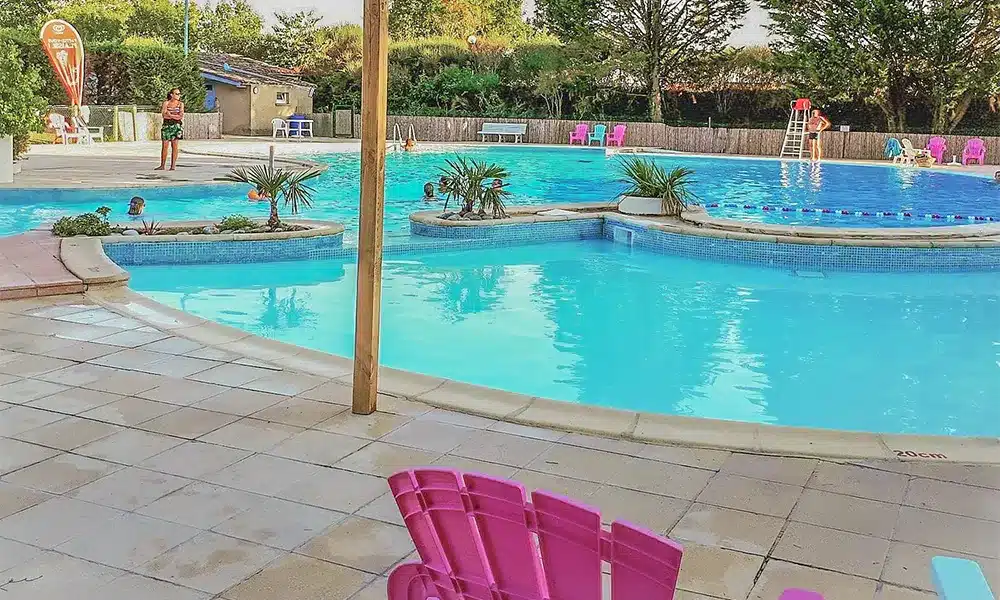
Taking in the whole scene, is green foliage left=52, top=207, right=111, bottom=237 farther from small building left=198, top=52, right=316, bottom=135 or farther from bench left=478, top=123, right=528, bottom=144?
small building left=198, top=52, right=316, bottom=135

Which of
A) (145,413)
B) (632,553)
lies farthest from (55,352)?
(632,553)

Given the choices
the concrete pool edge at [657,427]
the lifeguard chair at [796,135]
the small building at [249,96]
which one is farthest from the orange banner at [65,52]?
the concrete pool edge at [657,427]

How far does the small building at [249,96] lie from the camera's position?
29750mm

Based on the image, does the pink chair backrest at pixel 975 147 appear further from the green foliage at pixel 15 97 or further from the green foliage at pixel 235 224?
the green foliage at pixel 15 97

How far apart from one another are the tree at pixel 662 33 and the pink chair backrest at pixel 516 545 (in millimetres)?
28732

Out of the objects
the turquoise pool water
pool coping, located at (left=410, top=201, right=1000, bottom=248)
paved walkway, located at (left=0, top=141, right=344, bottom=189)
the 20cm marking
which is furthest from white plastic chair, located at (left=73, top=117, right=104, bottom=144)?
the 20cm marking

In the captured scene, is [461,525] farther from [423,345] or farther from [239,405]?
[423,345]

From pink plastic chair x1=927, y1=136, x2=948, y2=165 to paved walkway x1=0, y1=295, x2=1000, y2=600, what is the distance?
21252mm

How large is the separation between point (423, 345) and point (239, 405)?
282cm

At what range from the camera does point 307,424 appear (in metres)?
3.80

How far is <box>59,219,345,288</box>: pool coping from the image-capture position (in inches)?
255

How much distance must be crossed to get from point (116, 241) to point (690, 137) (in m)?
20.6

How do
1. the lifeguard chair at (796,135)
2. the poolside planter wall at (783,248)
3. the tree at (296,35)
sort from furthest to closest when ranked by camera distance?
the tree at (296,35) < the lifeguard chair at (796,135) < the poolside planter wall at (783,248)

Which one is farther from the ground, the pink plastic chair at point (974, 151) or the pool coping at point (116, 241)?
the pink plastic chair at point (974, 151)
